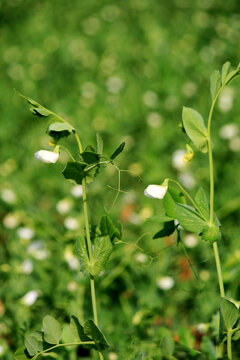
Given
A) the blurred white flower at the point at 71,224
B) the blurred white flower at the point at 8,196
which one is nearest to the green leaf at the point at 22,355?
the blurred white flower at the point at 71,224

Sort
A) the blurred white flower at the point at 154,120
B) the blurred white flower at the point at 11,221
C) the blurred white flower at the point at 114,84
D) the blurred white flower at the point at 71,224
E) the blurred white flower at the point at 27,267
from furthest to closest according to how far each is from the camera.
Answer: the blurred white flower at the point at 114,84 < the blurred white flower at the point at 154,120 < the blurred white flower at the point at 11,221 < the blurred white flower at the point at 71,224 < the blurred white flower at the point at 27,267

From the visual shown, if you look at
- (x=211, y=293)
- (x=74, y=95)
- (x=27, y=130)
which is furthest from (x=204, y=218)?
(x=74, y=95)

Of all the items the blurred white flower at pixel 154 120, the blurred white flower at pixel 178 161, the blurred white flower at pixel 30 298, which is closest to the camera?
the blurred white flower at pixel 30 298

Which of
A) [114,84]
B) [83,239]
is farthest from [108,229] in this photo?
[114,84]

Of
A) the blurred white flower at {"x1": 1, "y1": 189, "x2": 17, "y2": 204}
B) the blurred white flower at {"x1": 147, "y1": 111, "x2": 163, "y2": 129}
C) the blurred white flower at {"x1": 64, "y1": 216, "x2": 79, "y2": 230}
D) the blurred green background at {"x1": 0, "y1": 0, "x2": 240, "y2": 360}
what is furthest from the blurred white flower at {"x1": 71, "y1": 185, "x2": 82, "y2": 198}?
the blurred white flower at {"x1": 147, "y1": 111, "x2": 163, "y2": 129}

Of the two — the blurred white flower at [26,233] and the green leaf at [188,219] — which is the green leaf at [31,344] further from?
the blurred white flower at [26,233]

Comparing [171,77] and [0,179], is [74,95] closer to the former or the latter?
[171,77]
